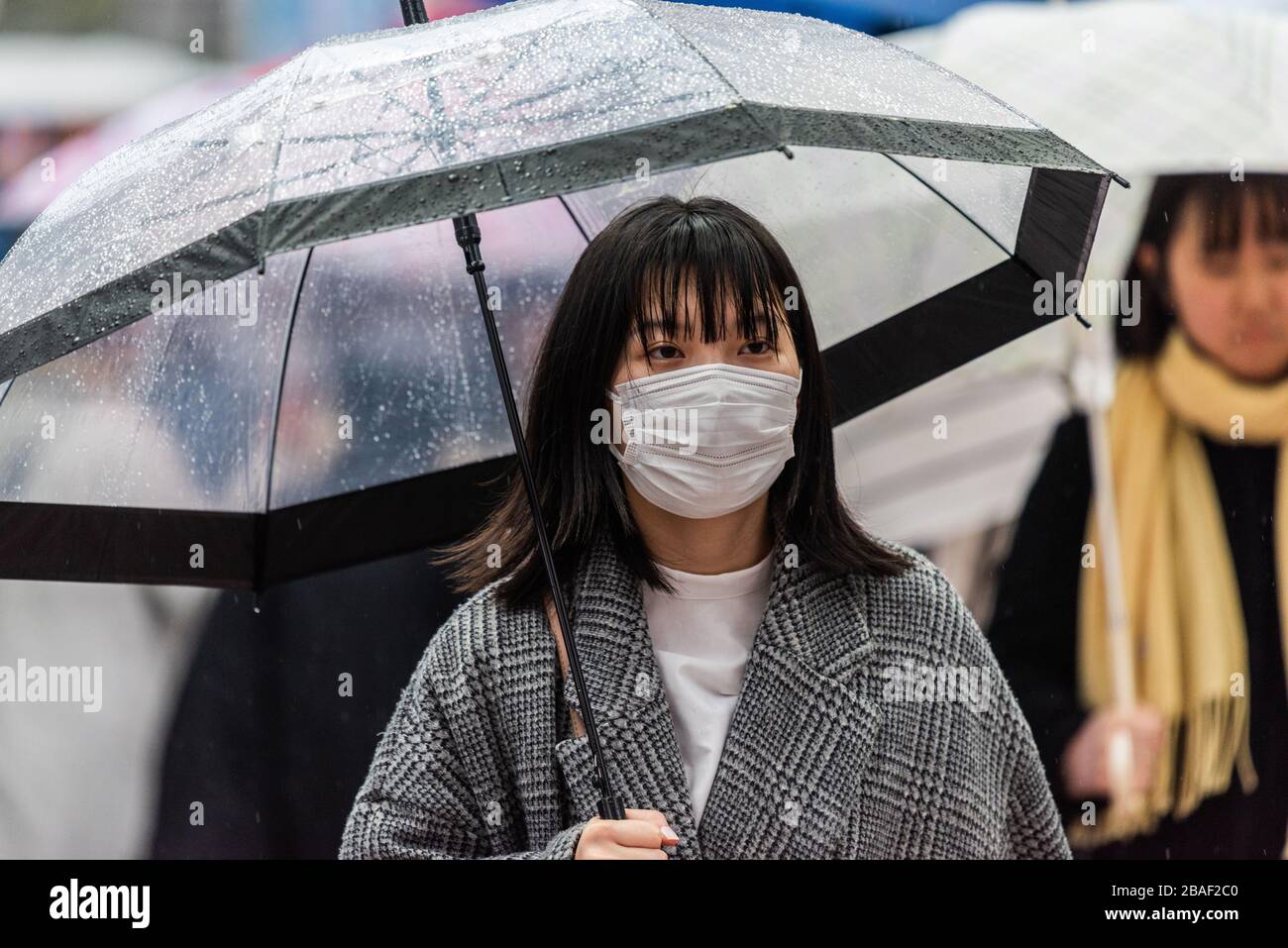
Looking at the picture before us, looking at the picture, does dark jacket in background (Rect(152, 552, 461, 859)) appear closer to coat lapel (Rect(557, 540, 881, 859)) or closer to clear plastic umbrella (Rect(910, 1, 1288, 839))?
coat lapel (Rect(557, 540, 881, 859))

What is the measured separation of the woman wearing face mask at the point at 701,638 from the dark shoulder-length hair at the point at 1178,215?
1640mm

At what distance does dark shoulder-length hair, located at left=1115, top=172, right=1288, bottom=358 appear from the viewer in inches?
145

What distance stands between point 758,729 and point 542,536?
422mm

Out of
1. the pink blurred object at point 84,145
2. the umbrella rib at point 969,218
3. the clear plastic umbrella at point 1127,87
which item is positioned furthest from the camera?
the pink blurred object at point 84,145

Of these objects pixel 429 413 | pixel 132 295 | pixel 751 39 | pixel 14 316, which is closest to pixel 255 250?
pixel 132 295

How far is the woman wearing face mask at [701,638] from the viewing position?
2191mm

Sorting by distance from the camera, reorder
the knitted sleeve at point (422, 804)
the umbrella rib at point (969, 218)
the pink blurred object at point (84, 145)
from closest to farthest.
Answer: the knitted sleeve at point (422, 804) → the umbrella rib at point (969, 218) → the pink blurred object at point (84, 145)

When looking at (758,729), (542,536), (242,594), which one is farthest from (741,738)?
(242,594)

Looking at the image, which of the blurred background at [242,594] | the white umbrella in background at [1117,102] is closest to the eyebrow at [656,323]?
the blurred background at [242,594]

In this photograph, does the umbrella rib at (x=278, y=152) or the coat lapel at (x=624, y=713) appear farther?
the coat lapel at (x=624, y=713)

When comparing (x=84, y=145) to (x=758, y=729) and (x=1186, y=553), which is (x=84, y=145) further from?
(x=1186, y=553)

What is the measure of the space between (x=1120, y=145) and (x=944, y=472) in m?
0.88

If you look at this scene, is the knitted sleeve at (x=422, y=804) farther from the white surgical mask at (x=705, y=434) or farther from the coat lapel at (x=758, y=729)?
the white surgical mask at (x=705, y=434)

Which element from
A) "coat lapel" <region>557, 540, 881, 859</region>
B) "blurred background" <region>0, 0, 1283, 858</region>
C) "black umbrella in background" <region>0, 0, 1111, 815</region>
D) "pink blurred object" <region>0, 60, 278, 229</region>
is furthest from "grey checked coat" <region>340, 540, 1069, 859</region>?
"pink blurred object" <region>0, 60, 278, 229</region>
